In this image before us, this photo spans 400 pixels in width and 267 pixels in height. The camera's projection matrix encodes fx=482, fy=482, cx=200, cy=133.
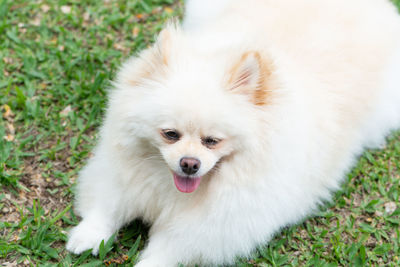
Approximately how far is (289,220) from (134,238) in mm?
1106

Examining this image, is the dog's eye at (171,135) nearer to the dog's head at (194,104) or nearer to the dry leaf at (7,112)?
the dog's head at (194,104)

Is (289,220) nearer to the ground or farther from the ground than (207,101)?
nearer to the ground

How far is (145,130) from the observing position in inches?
105

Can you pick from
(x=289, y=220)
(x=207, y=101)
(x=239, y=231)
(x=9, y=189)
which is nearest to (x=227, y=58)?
(x=207, y=101)

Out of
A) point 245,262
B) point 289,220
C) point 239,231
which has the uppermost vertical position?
point 239,231

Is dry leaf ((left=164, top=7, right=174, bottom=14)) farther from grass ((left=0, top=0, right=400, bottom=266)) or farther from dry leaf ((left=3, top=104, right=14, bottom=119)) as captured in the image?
dry leaf ((left=3, top=104, right=14, bottom=119))

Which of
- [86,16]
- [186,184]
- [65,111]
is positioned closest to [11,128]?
[65,111]

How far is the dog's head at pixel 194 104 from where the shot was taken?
2553 mm

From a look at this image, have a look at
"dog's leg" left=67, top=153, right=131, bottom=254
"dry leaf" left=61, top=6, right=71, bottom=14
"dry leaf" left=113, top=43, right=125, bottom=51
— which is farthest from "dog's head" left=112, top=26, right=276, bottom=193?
"dry leaf" left=61, top=6, right=71, bottom=14

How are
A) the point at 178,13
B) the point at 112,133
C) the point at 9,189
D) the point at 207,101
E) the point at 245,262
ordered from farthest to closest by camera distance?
1. the point at 178,13
2. the point at 9,189
3. the point at 245,262
4. the point at 112,133
5. the point at 207,101

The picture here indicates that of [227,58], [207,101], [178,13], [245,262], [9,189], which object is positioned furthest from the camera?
[178,13]

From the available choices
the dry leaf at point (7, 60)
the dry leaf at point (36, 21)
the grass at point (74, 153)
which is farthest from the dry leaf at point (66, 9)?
the dry leaf at point (7, 60)

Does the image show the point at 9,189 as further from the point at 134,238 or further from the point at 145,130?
the point at 145,130

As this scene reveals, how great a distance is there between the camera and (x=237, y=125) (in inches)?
101
